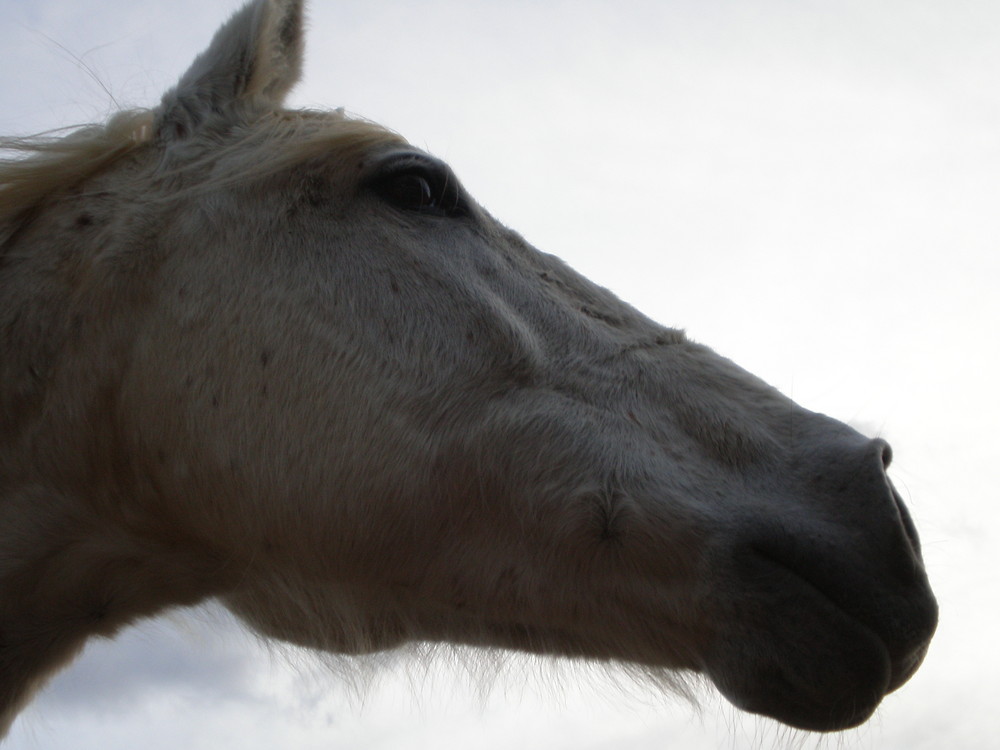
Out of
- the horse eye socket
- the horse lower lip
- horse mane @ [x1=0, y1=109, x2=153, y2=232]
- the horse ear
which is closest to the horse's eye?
the horse eye socket

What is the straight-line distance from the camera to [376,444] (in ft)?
6.86

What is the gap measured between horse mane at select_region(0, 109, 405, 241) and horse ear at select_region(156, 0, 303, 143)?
2.6 inches

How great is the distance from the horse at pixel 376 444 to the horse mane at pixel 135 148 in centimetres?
1

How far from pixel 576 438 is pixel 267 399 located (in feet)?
2.50

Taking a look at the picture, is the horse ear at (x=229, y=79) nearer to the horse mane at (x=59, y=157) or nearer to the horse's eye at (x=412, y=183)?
the horse mane at (x=59, y=157)

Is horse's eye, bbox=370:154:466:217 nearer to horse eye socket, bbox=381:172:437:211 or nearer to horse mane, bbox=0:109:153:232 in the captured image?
horse eye socket, bbox=381:172:437:211

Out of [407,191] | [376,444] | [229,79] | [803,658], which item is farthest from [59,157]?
[803,658]

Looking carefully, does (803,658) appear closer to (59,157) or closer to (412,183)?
(412,183)

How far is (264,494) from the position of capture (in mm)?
2148

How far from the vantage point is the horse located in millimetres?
1845

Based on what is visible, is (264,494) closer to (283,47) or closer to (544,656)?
(544,656)

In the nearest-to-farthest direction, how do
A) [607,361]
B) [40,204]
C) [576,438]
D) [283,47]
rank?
[576,438], [607,361], [40,204], [283,47]

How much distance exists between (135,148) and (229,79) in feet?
1.16

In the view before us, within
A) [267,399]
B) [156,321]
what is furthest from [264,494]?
[156,321]
